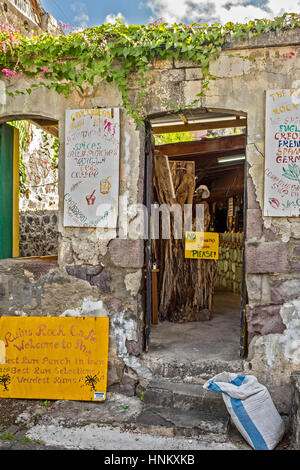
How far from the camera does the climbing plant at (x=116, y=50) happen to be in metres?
3.70

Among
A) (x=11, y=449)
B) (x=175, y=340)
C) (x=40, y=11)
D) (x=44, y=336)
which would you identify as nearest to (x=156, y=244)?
(x=175, y=340)

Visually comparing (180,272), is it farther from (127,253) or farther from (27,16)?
(27,16)

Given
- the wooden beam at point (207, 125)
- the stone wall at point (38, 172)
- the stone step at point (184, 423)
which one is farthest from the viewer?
the stone wall at point (38, 172)

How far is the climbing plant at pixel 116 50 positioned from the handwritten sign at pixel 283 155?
2.23 ft

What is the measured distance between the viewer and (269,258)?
11.9 feet

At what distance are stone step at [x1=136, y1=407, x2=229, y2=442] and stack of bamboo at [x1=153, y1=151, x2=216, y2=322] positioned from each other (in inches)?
90.8

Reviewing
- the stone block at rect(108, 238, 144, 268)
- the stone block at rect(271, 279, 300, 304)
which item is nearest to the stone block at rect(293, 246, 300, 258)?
the stone block at rect(271, 279, 300, 304)

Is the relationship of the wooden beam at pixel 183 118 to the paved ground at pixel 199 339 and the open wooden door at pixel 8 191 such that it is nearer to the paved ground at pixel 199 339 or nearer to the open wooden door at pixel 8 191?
the open wooden door at pixel 8 191

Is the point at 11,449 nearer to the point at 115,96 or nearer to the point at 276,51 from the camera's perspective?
the point at 115,96

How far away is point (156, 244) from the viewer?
5918 millimetres

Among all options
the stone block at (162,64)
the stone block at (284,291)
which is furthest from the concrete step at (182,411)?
the stone block at (162,64)

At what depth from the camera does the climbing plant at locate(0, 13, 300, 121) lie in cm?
370

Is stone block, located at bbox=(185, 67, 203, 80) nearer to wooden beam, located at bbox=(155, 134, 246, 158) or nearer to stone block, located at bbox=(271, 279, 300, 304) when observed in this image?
stone block, located at bbox=(271, 279, 300, 304)

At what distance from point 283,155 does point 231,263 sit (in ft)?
18.2
